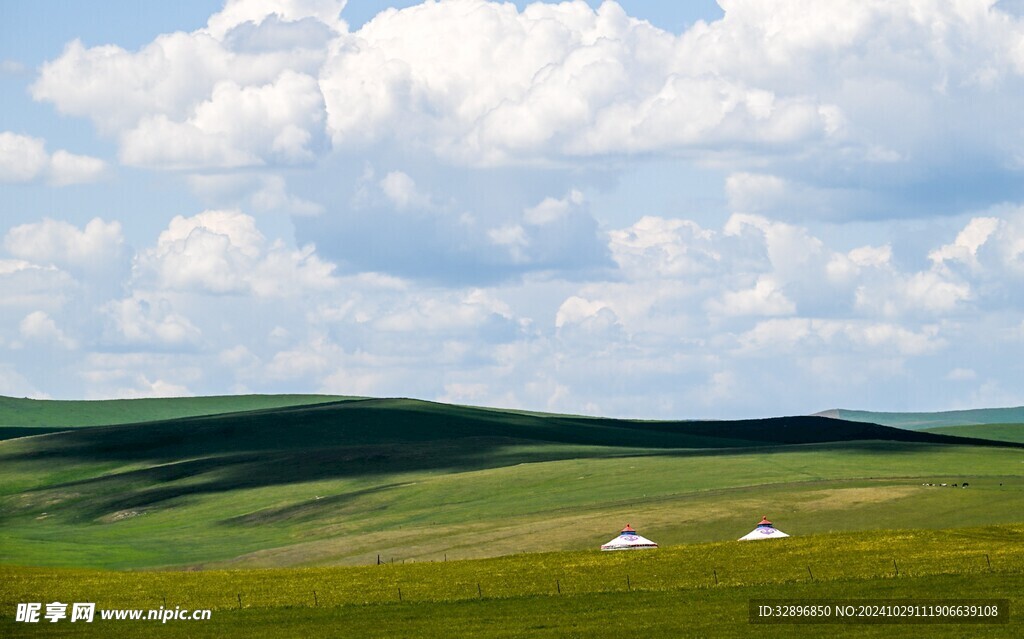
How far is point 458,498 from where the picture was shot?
148 metres

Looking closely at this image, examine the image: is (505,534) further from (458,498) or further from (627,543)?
(458,498)

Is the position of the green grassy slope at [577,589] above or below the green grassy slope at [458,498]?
below

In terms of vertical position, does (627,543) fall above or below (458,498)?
below

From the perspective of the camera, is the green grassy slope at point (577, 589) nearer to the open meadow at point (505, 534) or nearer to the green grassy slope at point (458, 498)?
the open meadow at point (505, 534)

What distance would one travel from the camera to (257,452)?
19975 centimetres

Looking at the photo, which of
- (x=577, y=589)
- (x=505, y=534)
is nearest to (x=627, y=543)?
(x=577, y=589)

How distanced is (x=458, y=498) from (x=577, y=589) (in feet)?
229

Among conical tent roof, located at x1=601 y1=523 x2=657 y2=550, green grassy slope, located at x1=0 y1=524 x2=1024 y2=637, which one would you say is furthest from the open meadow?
conical tent roof, located at x1=601 y1=523 x2=657 y2=550

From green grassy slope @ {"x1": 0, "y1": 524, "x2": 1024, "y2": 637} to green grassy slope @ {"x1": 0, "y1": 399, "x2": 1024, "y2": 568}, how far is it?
22416 millimetres

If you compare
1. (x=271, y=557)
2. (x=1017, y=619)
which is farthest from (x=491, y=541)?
(x=1017, y=619)

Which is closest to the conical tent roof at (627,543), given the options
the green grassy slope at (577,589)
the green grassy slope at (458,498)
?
the green grassy slope at (577,589)

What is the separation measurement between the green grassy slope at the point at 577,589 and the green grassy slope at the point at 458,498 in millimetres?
22416

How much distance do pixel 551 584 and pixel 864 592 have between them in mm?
17506

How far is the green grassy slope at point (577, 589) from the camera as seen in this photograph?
67625 millimetres
